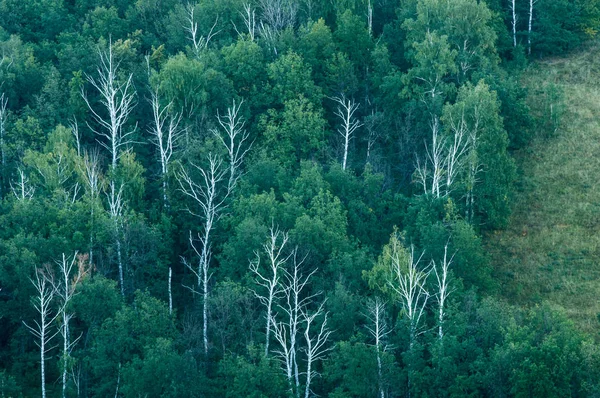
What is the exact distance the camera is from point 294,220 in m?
66.4

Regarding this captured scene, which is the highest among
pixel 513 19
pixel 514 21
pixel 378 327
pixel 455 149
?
pixel 513 19

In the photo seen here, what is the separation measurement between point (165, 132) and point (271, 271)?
16798mm

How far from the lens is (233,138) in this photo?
7356cm

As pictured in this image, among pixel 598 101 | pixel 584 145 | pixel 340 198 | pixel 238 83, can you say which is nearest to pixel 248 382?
pixel 340 198

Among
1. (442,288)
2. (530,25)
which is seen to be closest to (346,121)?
(530,25)

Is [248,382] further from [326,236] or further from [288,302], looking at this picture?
[326,236]

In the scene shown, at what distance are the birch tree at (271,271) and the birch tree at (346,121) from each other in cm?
996

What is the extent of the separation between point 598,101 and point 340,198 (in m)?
23.7

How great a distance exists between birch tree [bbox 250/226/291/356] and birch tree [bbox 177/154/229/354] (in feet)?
10.4

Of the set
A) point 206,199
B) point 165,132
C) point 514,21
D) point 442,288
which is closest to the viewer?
point 442,288

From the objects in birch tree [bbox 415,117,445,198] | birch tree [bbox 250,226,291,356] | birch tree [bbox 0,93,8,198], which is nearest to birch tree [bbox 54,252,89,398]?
birch tree [bbox 250,226,291,356]

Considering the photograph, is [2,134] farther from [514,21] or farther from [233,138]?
[514,21]

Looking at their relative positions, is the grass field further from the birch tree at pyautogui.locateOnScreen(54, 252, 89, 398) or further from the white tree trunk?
the birch tree at pyautogui.locateOnScreen(54, 252, 89, 398)

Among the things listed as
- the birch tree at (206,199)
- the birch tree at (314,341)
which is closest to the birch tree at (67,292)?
the birch tree at (206,199)
